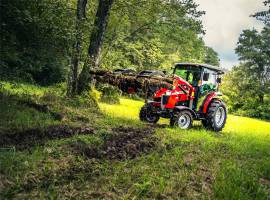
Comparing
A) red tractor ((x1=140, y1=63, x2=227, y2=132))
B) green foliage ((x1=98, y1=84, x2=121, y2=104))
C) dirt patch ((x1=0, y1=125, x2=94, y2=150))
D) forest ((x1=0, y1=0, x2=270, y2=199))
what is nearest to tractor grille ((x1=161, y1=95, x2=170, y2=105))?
red tractor ((x1=140, y1=63, x2=227, y2=132))

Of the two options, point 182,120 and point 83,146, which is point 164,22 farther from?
point 83,146

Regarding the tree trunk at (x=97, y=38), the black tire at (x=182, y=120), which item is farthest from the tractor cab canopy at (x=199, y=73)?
the tree trunk at (x=97, y=38)

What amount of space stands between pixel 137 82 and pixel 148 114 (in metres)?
1.97

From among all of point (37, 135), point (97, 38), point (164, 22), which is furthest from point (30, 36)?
point (164, 22)

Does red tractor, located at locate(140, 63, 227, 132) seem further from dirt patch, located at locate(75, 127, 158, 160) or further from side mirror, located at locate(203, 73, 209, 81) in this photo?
dirt patch, located at locate(75, 127, 158, 160)

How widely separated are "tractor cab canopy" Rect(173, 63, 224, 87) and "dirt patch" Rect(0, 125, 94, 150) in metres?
6.25

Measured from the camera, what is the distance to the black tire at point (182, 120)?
13.3 m

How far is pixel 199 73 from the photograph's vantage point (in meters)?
14.8

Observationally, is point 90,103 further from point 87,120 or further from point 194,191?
point 194,191

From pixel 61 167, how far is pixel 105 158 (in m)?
1.12

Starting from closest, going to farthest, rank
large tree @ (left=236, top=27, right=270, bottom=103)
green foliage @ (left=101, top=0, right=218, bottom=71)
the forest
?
the forest, green foliage @ (left=101, top=0, right=218, bottom=71), large tree @ (left=236, top=27, right=270, bottom=103)

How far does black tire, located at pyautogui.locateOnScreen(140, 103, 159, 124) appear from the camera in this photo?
14445 millimetres

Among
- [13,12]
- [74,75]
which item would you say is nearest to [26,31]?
[13,12]

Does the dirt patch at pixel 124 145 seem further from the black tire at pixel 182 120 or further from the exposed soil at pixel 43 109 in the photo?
the black tire at pixel 182 120
